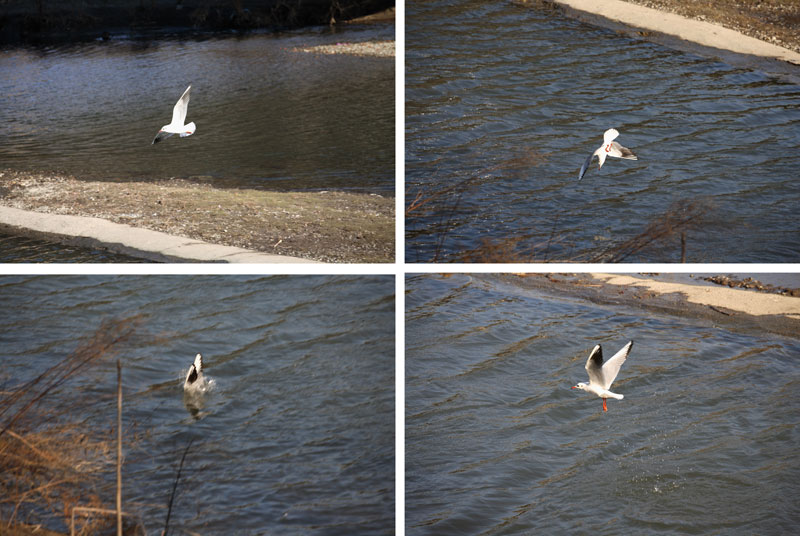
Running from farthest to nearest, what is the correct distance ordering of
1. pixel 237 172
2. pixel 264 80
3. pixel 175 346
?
pixel 264 80, pixel 237 172, pixel 175 346

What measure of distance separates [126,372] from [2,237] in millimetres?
1045

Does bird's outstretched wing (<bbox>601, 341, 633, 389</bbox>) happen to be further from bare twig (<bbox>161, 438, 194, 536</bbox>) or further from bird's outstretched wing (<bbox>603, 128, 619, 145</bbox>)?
bare twig (<bbox>161, 438, 194, 536</bbox>)

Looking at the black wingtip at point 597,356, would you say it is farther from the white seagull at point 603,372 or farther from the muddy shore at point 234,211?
the muddy shore at point 234,211

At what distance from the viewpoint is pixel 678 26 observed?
4398 mm

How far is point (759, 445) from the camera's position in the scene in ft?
8.77

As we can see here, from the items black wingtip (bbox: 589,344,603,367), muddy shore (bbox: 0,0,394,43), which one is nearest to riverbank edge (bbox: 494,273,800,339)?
black wingtip (bbox: 589,344,603,367)

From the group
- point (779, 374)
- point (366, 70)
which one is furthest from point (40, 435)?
point (366, 70)

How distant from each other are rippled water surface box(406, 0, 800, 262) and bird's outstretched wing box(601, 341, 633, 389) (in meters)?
0.44

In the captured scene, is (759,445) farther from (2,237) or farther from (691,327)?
(2,237)

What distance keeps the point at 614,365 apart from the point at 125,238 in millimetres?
2000

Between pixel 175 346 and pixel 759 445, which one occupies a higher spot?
pixel 175 346

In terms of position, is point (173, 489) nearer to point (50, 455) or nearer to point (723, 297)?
point (50, 455)

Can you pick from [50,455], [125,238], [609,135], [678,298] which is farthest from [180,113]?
[678,298]

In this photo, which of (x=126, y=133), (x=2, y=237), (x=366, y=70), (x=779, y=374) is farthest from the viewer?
(x=366, y=70)
